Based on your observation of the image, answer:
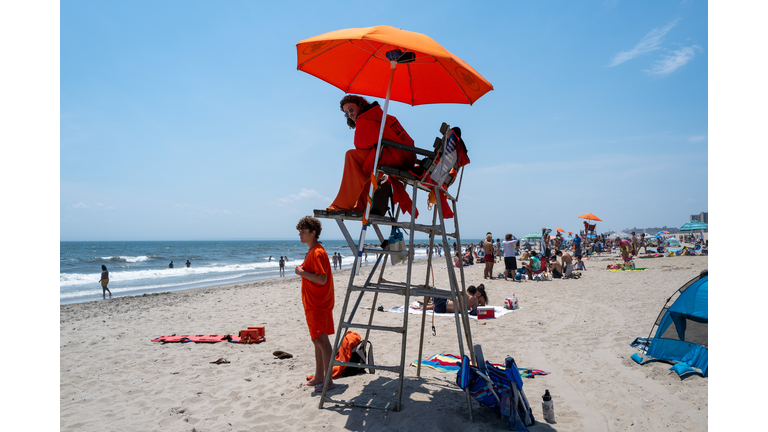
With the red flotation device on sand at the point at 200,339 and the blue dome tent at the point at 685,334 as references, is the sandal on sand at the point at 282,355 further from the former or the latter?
the blue dome tent at the point at 685,334

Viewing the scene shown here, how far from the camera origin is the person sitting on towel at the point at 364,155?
3.15m

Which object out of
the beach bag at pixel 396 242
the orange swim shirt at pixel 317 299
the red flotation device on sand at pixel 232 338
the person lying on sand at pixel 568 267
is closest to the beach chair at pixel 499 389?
the beach bag at pixel 396 242

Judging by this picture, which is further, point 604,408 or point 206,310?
point 206,310

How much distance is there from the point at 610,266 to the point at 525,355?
1438 centimetres

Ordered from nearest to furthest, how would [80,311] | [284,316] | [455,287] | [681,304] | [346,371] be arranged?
[455,287] < [346,371] < [681,304] < [284,316] < [80,311]

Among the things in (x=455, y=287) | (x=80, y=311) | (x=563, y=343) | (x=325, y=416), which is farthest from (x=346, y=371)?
(x=80, y=311)

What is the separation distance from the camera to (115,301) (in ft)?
44.1

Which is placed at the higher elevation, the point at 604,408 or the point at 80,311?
the point at 604,408

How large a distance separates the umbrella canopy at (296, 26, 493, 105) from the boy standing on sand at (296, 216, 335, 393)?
4.71 ft

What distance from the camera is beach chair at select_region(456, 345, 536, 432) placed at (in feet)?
9.76

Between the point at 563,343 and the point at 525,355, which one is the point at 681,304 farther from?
the point at 525,355

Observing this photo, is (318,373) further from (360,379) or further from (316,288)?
(316,288)

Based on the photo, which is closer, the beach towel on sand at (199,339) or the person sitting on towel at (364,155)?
the person sitting on towel at (364,155)
